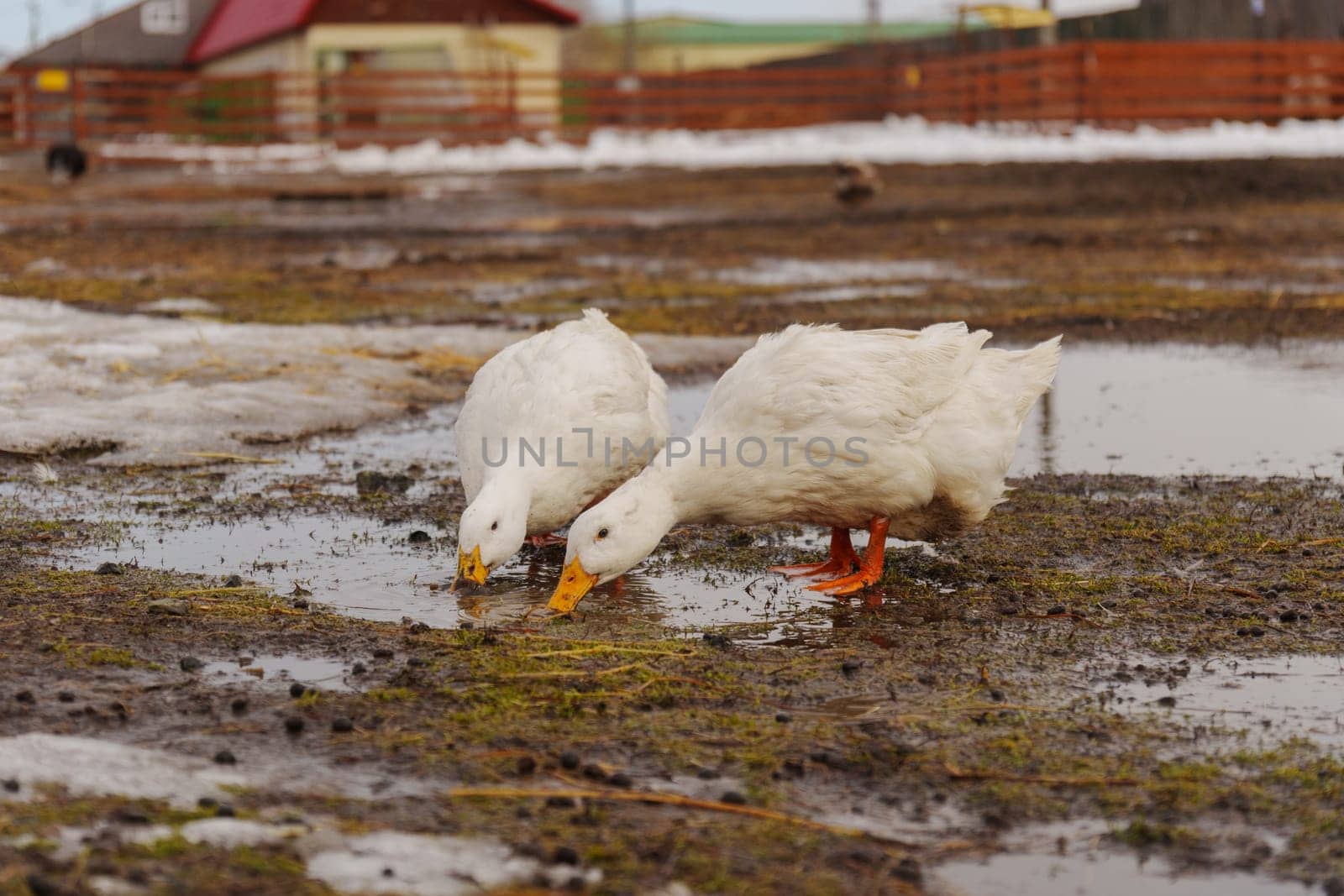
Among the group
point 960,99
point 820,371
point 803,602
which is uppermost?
point 960,99

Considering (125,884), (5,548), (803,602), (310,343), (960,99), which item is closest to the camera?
(125,884)

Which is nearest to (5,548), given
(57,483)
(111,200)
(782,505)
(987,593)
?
(57,483)

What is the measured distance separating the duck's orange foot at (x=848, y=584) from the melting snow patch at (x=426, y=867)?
2.24 meters

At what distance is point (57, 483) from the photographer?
673 cm

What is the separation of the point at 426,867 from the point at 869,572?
8.49 ft

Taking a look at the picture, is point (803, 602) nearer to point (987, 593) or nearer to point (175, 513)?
point (987, 593)

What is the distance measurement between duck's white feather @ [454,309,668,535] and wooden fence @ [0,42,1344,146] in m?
27.4

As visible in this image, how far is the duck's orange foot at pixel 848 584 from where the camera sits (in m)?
5.20

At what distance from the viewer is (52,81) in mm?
40969

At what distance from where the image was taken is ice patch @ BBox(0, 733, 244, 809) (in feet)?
11.0

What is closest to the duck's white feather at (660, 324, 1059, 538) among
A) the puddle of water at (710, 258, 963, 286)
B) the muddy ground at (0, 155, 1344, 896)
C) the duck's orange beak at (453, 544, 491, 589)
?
the muddy ground at (0, 155, 1344, 896)

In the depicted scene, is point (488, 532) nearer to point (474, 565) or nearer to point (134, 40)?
point (474, 565)

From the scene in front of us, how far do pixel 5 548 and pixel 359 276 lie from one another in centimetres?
922

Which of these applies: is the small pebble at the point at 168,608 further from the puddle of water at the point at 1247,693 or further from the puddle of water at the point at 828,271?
the puddle of water at the point at 828,271
